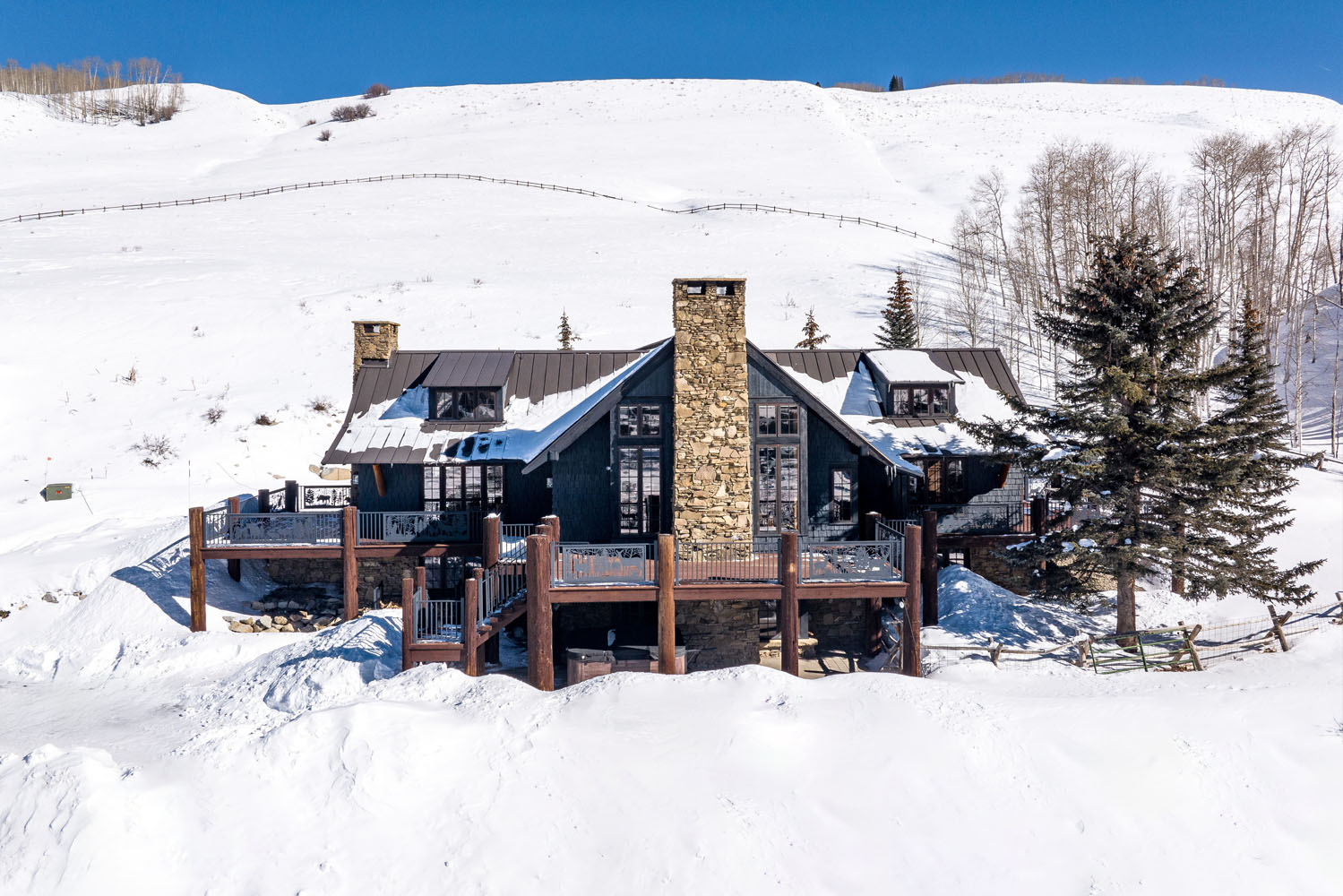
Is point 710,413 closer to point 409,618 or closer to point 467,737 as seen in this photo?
point 409,618

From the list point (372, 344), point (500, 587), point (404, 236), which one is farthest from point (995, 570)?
point (404, 236)

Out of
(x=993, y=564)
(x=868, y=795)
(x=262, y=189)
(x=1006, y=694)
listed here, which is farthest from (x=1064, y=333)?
(x=262, y=189)

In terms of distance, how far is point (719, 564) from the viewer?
17469 millimetres

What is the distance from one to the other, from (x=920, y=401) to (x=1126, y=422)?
6744 mm

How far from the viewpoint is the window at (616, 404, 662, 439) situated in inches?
779

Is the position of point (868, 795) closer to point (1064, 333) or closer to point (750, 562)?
point (750, 562)

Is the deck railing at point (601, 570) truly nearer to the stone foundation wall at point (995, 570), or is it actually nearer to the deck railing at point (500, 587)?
the deck railing at point (500, 587)

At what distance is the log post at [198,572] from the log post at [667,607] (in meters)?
12.8

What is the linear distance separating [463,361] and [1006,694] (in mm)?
17137

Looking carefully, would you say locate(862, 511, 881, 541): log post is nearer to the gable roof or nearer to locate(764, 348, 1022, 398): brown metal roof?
the gable roof

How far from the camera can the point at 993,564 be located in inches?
963

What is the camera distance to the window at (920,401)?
24.4 metres

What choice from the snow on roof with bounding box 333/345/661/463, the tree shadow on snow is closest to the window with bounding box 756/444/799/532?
the snow on roof with bounding box 333/345/661/463

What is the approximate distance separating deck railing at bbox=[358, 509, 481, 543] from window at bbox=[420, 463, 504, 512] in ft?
2.15
